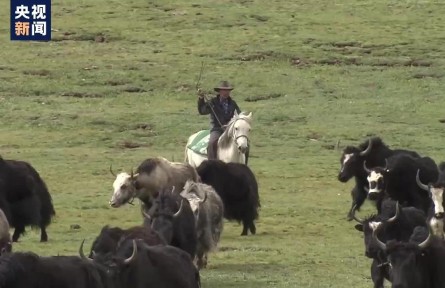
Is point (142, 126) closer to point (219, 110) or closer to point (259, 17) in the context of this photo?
point (219, 110)

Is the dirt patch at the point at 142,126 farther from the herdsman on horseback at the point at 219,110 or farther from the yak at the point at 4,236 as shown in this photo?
the yak at the point at 4,236

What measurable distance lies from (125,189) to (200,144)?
420 cm

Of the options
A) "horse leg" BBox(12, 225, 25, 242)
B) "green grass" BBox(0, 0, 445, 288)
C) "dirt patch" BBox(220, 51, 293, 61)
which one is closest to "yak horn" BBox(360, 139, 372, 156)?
"green grass" BBox(0, 0, 445, 288)

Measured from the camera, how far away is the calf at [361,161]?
59.4 feet

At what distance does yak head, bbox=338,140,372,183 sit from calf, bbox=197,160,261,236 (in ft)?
5.19

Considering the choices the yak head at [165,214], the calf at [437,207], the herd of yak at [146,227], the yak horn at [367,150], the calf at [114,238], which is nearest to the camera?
the herd of yak at [146,227]

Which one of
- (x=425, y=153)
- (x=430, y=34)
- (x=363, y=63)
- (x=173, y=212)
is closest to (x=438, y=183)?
(x=173, y=212)

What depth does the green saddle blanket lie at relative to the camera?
64.4 feet

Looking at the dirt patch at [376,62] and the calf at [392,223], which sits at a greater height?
the calf at [392,223]

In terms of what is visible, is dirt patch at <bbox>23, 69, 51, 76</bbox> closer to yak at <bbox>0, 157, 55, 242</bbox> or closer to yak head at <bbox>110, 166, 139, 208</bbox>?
yak at <bbox>0, 157, 55, 242</bbox>

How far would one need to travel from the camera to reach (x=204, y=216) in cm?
1413

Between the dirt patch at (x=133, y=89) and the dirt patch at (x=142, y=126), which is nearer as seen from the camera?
the dirt patch at (x=142, y=126)

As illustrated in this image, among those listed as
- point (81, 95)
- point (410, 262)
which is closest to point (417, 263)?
point (410, 262)

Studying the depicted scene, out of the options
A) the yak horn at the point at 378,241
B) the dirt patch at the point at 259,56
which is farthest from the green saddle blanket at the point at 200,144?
the dirt patch at the point at 259,56
